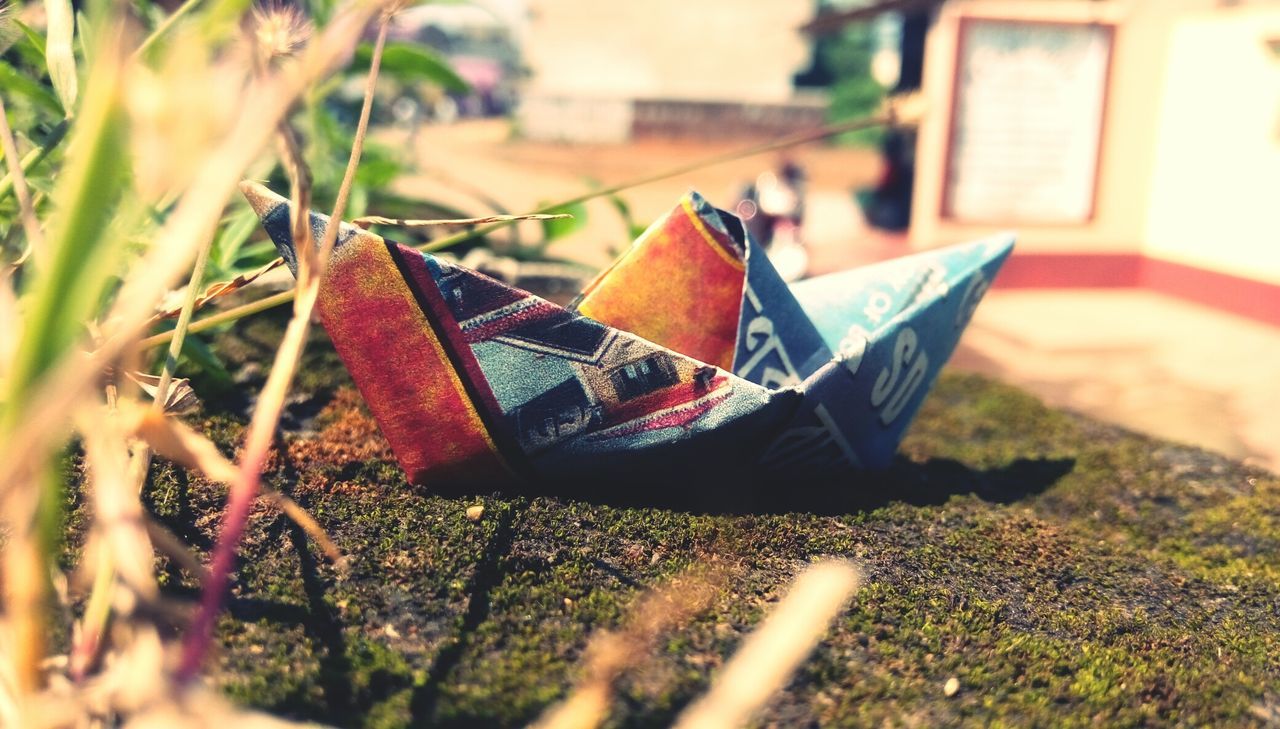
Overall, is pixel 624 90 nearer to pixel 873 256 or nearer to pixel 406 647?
pixel 873 256

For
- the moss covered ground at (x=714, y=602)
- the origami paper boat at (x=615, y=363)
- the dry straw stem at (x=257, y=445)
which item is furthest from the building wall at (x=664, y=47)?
the dry straw stem at (x=257, y=445)

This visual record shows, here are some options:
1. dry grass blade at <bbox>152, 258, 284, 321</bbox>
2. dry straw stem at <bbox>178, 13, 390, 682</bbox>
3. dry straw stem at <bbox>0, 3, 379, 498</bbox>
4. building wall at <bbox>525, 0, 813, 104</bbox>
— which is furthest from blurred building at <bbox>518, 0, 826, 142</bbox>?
dry straw stem at <bbox>0, 3, 379, 498</bbox>

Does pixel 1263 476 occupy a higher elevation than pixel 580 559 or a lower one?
lower

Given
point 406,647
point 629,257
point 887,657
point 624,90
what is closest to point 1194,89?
point 629,257

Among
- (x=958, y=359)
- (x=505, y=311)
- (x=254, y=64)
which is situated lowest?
(x=958, y=359)

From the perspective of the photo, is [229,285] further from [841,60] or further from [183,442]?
[841,60]

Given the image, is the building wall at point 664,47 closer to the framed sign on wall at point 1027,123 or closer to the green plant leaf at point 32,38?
the framed sign on wall at point 1027,123
